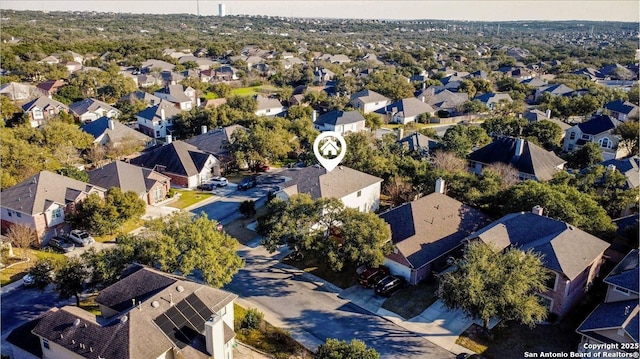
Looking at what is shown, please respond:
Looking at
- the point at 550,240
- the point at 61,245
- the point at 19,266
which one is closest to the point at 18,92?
the point at 61,245

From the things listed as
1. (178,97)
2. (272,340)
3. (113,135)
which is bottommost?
(272,340)

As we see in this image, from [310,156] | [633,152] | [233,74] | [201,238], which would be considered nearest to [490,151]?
[310,156]

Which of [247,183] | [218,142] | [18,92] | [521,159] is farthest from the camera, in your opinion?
[18,92]

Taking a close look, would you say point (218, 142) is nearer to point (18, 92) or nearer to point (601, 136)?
point (601, 136)

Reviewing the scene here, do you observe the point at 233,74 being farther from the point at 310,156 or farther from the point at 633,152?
the point at 633,152

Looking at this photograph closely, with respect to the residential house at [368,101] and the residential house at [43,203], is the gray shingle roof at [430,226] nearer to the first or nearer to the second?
the residential house at [43,203]

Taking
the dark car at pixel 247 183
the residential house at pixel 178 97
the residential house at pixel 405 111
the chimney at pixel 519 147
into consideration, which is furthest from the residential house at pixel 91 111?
the chimney at pixel 519 147

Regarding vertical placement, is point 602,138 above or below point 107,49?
below
